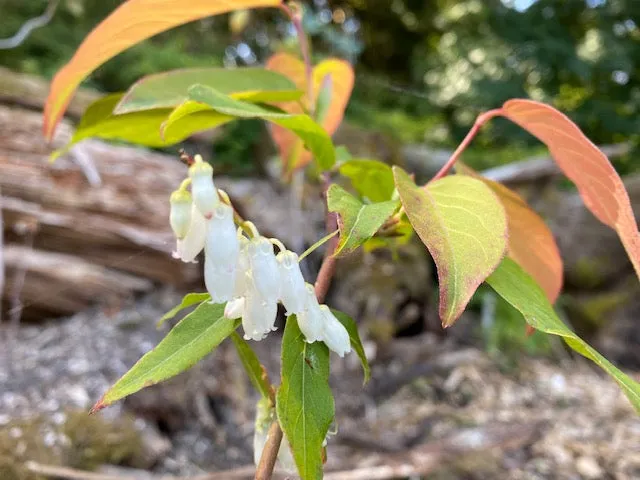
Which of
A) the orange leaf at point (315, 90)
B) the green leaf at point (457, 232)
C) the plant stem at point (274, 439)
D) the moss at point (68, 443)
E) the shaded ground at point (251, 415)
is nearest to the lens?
the green leaf at point (457, 232)

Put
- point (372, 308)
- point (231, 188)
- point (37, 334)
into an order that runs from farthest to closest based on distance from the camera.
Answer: point (231, 188) < point (372, 308) < point (37, 334)

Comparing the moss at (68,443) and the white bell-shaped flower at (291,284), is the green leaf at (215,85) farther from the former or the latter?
the moss at (68,443)

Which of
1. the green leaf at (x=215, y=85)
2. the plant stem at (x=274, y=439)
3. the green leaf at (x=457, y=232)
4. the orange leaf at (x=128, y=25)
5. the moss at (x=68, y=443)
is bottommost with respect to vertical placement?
the moss at (x=68, y=443)

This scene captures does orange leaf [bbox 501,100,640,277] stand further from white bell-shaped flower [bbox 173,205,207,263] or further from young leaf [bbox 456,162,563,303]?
white bell-shaped flower [bbox 173,205,207,263]

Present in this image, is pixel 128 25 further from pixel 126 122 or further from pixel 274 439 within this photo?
pixel 274 439

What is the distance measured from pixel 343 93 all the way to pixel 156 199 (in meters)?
1.02

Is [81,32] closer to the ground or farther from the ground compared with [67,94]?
closer to the ground

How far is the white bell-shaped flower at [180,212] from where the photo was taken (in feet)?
1.21

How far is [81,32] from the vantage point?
96.0 inches

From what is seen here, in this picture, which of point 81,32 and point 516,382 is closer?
point 516,382

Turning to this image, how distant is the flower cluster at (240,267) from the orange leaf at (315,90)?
302 millimetres

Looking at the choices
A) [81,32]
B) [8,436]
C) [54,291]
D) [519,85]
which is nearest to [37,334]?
[54,291]

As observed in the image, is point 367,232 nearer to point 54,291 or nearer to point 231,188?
point 54,291

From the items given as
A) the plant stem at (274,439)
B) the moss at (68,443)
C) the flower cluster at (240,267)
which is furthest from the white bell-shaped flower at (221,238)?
the moss at (68,443)
